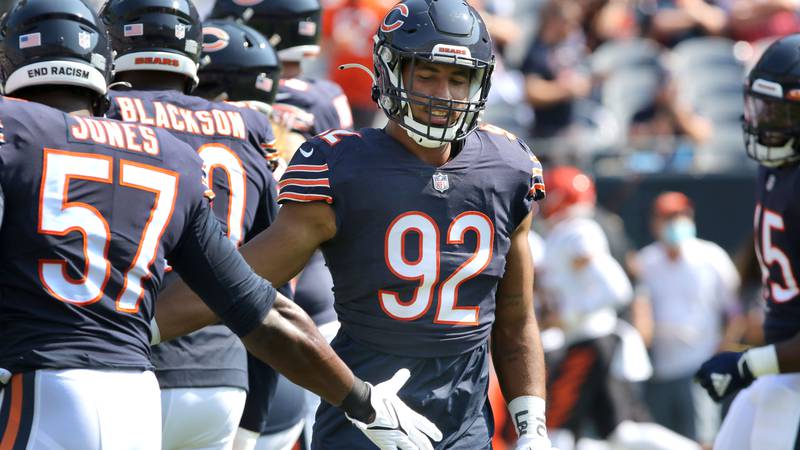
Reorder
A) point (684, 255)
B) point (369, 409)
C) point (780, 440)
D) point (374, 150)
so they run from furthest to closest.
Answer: point (684, 255) < point (780, 440) < point (374, 150) < point (369, 409)

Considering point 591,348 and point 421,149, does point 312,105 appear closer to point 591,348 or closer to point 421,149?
point 421,149

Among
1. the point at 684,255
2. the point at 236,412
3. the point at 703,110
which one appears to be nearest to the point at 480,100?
the point at 236,412

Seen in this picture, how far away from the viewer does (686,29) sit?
12586 mm

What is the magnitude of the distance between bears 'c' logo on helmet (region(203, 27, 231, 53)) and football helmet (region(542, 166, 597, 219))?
13.7 ft

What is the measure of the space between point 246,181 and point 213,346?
57cm

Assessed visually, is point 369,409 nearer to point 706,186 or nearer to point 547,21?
point 706,186

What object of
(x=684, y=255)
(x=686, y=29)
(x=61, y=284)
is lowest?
(x=684, y=255)

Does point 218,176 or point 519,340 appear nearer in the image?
point 519,340

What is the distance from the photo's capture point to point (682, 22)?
12.6 m

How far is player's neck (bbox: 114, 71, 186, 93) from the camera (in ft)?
15.1

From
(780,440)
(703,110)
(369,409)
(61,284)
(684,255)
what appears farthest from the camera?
(703,110)

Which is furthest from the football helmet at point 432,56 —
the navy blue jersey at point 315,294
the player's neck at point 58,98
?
the navy blue jersey at point 315,294

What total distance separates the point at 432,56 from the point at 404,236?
1.72 feet

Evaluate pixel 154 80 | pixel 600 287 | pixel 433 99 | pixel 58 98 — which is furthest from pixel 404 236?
pixel 600 287
